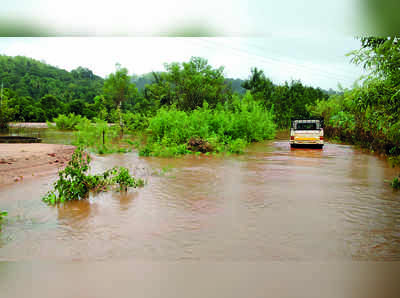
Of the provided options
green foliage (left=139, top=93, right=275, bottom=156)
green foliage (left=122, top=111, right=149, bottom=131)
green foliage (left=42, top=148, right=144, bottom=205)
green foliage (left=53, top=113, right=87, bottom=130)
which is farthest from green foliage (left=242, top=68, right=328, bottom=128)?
green foliage (left=42, top=148, right=144, bottom=205)

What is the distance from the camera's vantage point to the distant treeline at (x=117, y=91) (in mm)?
19594

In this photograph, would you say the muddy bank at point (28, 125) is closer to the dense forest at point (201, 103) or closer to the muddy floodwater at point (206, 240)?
the dense forest at point (201, 103)

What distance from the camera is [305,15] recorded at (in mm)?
2061

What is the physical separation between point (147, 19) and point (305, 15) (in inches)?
37.7

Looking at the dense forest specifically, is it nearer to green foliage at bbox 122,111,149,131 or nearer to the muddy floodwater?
green foliage at bbox 122,111,149,131

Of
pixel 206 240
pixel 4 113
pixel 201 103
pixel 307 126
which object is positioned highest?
pixel 201 103

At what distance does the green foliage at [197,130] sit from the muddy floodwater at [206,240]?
535cm

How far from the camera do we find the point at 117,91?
2948 centimetres

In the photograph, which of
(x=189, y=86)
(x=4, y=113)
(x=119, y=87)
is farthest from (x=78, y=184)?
(x=119, y=87)

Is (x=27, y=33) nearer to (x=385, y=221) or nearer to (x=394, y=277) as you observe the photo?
(x=394, y=277)

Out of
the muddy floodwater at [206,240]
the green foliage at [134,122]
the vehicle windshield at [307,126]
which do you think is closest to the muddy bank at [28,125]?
the green foliage at [134,122]

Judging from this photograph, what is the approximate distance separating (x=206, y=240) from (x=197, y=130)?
11.1 meters

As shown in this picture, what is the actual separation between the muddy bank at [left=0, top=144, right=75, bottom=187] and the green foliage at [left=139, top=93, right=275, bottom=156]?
2875 millimetres

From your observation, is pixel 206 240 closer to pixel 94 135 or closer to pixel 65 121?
pixel 94 135
